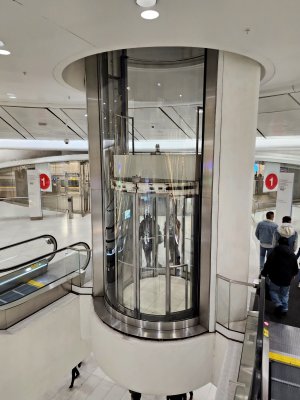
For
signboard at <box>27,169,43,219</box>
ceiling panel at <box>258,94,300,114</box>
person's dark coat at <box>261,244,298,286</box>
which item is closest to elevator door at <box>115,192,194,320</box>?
person's dark coat at <box>261,244,298,286</box>

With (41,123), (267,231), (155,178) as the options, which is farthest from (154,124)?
(41,123)

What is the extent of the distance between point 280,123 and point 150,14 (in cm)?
582

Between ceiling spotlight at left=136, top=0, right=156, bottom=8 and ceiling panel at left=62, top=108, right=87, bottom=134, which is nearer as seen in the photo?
ceiling spotlight at left=136, top=0, right=156, bottom=8

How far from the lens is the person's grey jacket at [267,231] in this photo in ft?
19.3

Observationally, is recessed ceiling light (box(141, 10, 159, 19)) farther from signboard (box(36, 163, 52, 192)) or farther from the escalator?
signboard (box(36, 163, 52, 192))

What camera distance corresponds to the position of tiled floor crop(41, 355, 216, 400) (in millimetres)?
6812

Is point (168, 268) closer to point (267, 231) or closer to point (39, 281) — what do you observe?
point (267, 231)

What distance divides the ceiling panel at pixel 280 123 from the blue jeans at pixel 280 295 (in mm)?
3955

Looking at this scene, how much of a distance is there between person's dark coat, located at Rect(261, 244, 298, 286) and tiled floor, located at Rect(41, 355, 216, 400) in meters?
4.31

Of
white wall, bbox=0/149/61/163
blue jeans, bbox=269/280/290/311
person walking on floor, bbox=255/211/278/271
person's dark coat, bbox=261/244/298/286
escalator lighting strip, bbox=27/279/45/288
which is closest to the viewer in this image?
person's dark coat, bbox=261/244/298/286

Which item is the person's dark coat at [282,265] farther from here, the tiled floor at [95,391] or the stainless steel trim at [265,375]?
the tiled floor at [95,391]

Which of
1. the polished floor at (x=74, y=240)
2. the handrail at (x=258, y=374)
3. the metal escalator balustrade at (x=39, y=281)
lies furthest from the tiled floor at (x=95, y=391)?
the handrail at (x=258, y=374)

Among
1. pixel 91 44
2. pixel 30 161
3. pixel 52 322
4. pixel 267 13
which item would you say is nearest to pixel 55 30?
pixel 91 44

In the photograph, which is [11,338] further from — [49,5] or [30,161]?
[30,161]
